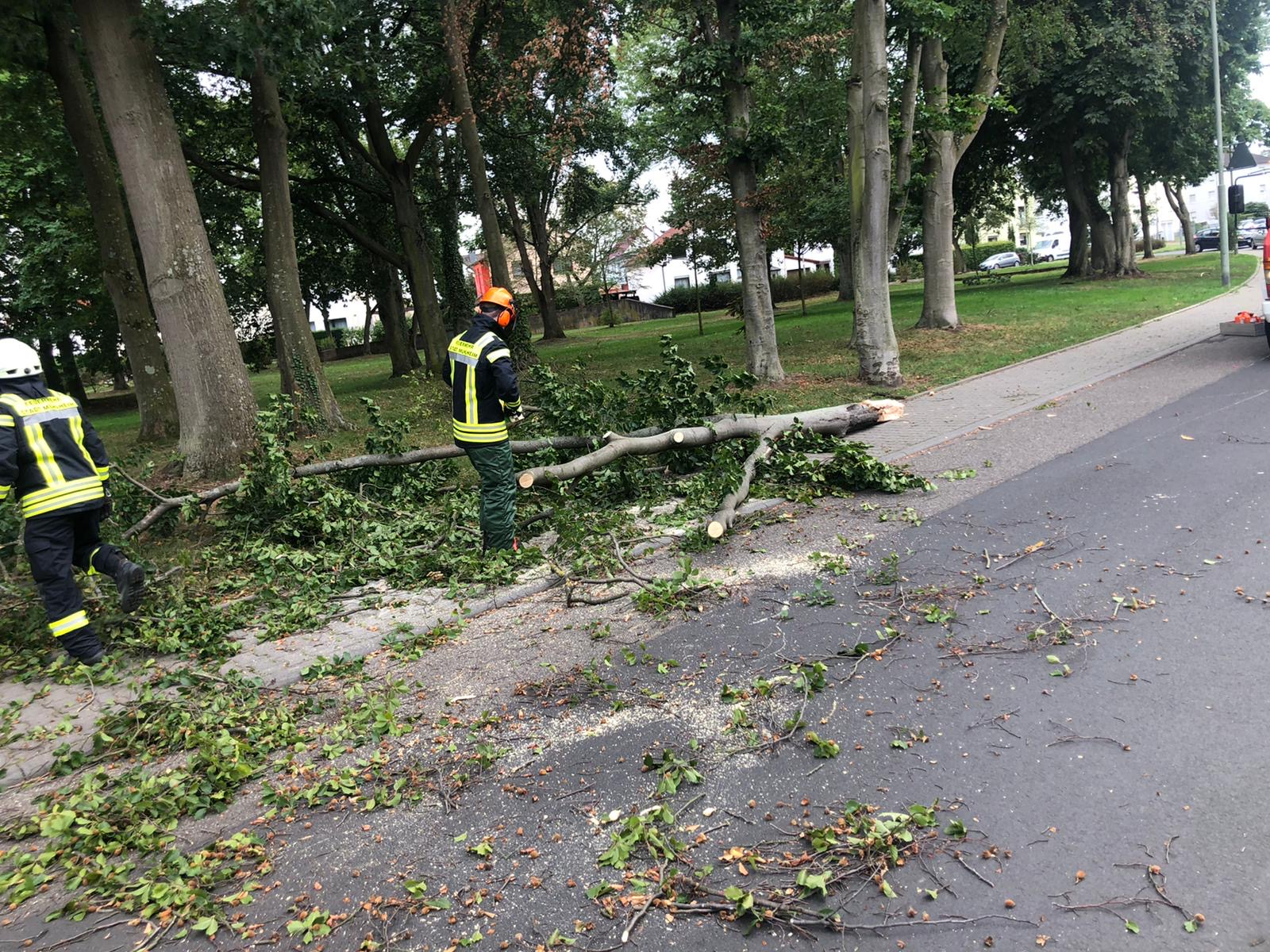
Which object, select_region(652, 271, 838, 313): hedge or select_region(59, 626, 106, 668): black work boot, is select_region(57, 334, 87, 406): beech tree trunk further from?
select_region(59, 626, 106, 668): black work boot

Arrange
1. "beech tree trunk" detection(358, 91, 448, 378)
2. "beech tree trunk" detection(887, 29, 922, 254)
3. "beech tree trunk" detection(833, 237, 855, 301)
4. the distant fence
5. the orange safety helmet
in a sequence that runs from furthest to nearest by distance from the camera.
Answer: the distant fence
"beech tree trunk" detection(833, 237, 855, 301)
"beech tree trunk" detection(358, 91, 448, 378)
"beech tree trunk" detection(887, 29, 922, 254)
the orange safety helmet

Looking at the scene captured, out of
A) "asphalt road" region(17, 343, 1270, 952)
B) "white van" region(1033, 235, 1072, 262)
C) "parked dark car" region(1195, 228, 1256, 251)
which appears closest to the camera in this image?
"asphalt road" region(17, 343, 1270, 952)

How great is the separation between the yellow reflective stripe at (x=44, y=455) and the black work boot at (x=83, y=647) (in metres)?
0.98

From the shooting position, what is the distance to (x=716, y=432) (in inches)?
340

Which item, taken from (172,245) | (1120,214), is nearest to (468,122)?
(172,245)

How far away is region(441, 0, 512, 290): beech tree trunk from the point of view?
47.6ft

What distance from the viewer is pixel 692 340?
27562 millimetres

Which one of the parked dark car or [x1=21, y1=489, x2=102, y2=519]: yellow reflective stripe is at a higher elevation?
the parked dark car

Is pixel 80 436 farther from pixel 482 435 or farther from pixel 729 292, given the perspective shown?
pixel 729 292

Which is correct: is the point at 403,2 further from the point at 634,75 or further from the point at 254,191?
the point at 634,75

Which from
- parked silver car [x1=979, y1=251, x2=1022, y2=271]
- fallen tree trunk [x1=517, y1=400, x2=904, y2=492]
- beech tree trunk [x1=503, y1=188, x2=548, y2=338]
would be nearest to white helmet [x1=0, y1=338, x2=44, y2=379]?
fallen tree trunk [x1=517, y1=400, x2=904, y2=492]

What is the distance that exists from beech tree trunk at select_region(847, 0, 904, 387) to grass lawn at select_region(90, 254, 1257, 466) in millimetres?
588

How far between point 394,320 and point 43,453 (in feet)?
71.2

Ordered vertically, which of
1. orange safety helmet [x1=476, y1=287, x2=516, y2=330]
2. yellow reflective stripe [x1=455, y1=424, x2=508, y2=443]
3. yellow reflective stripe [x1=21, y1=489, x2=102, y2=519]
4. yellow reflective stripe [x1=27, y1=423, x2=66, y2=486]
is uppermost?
orange safety helmet [x1=476, y1=287, x2=516, y2=330]
